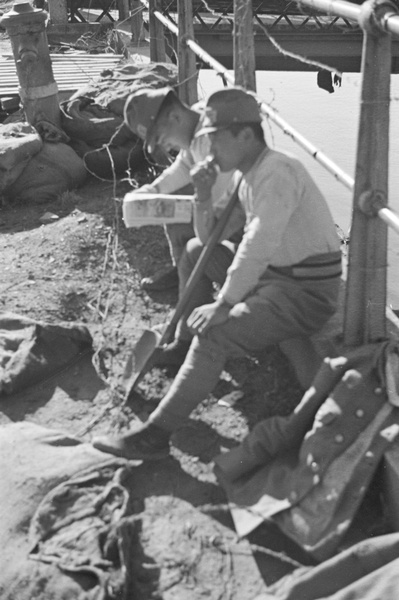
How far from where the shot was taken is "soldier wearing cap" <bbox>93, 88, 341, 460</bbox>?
2816 millimetres

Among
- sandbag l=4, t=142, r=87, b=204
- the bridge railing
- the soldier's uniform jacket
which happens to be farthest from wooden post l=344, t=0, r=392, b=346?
sandbag l=4, t=142, r=87, b=204

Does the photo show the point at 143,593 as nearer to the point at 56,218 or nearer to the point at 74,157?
the point at 56,218

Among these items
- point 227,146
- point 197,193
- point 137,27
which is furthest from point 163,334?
point 137,27

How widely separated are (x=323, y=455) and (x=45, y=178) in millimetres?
3803

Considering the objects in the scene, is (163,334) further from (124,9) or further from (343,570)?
(124,9)

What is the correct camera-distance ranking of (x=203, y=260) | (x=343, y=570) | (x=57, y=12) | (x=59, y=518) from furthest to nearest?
(x=57, y=12) < (x=203, y=260) < (x=59, y=518) < (x=343, y=570)

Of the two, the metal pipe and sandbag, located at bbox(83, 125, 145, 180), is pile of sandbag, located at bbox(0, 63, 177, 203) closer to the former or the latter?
sandbag, located at bbox(83, 125, 145, 180)

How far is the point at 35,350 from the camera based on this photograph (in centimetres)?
373

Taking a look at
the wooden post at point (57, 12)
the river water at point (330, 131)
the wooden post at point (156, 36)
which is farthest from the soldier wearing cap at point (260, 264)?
the wooden post at point (57, 12)

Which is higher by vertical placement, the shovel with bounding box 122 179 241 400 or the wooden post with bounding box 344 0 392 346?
the wooden post with bounding box 344 0 392 346

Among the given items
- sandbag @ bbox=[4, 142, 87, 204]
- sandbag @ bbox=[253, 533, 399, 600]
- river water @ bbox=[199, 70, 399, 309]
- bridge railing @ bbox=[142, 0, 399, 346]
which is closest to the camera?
sandbag @ bbox=[253, 533, 399, 600]

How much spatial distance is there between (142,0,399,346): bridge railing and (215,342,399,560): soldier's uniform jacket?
0.15m

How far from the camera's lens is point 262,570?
8.21ft

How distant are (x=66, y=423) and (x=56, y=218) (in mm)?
2266
